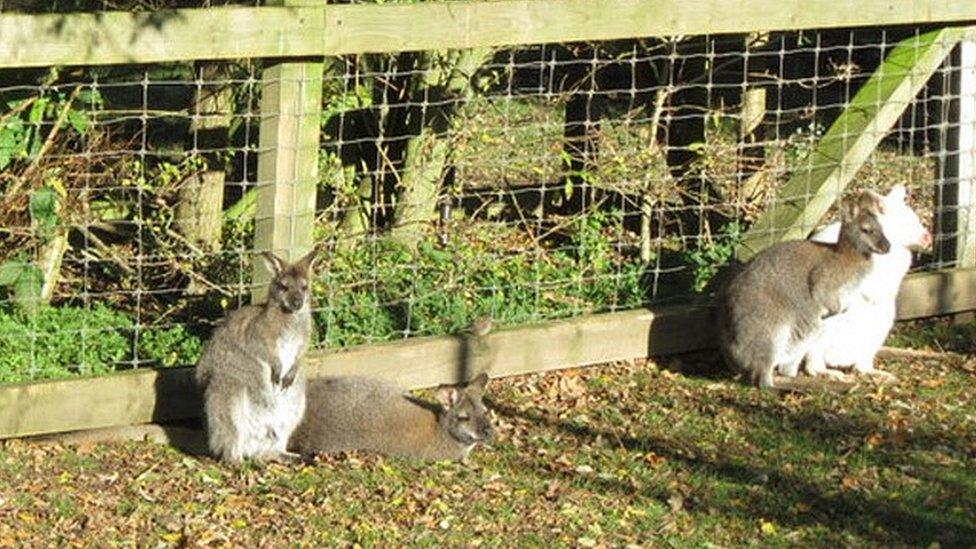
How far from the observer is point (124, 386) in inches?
341

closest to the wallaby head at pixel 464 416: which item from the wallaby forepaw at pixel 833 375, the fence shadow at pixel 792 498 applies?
the fence shadow at pixel 792 498

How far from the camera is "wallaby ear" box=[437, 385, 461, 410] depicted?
877cm

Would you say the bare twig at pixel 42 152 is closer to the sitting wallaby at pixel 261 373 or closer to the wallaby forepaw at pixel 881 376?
the sitting wallaby at pixel 261 373

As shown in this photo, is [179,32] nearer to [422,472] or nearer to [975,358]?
[422,472]

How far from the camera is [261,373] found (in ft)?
28.2

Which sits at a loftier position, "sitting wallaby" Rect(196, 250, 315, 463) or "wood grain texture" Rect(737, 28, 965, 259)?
"wood grain texture" Rect(737, 28, 965, 259)

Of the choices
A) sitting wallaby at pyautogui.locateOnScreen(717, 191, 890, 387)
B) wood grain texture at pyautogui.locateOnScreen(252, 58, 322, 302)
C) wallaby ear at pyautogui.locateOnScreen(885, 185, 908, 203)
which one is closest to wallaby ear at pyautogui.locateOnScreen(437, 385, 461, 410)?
wood grain texture at pyautogui.locateOnScreen(252, 58, 322, 302)

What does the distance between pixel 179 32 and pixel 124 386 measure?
155 cm

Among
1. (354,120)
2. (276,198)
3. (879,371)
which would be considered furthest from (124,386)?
(879,371)

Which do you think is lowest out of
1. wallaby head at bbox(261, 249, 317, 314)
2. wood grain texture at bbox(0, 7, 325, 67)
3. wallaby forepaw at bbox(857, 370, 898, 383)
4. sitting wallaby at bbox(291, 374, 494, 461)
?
sitting wallaby at bbox(291, 374, 494, 461)

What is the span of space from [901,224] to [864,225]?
348mm

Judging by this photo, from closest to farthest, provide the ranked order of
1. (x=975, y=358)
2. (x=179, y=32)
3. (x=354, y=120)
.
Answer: (x=179, y=32)
(x=975, y=358)
(x=354, y=120)

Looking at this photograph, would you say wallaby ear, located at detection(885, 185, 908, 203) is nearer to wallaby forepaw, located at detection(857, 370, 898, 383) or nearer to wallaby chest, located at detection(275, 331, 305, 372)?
wallaby forepaw, located at detection(857, 370, 898, 383)

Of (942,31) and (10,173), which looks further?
(942,31)
